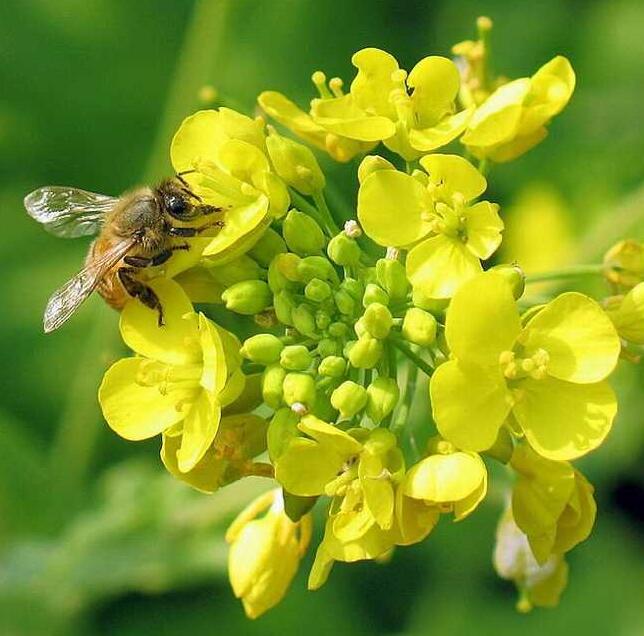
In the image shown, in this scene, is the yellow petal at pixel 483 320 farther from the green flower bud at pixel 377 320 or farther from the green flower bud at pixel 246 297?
the green flower bud at pixel 246 297

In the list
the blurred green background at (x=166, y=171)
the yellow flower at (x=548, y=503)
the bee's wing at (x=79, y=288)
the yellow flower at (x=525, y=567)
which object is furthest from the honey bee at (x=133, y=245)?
the blurred green background at (x=166, y=171)

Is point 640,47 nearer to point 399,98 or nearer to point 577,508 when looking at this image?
point 399,98

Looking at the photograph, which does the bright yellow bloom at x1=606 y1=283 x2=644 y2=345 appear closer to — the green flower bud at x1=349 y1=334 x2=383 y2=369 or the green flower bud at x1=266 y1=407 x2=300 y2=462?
the green flower bud at x1=349 y1=334 x2=383 y2=369

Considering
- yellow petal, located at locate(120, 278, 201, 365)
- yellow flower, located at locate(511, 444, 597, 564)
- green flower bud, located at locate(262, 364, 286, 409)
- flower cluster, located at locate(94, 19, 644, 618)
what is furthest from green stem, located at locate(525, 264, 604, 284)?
yellow petal, located at locate(120, 278, 201, 365)

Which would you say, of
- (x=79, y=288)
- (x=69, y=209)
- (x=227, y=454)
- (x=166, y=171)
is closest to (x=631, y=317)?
(x=227, y=454)

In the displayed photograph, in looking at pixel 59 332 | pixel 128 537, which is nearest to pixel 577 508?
pixel 128 537
